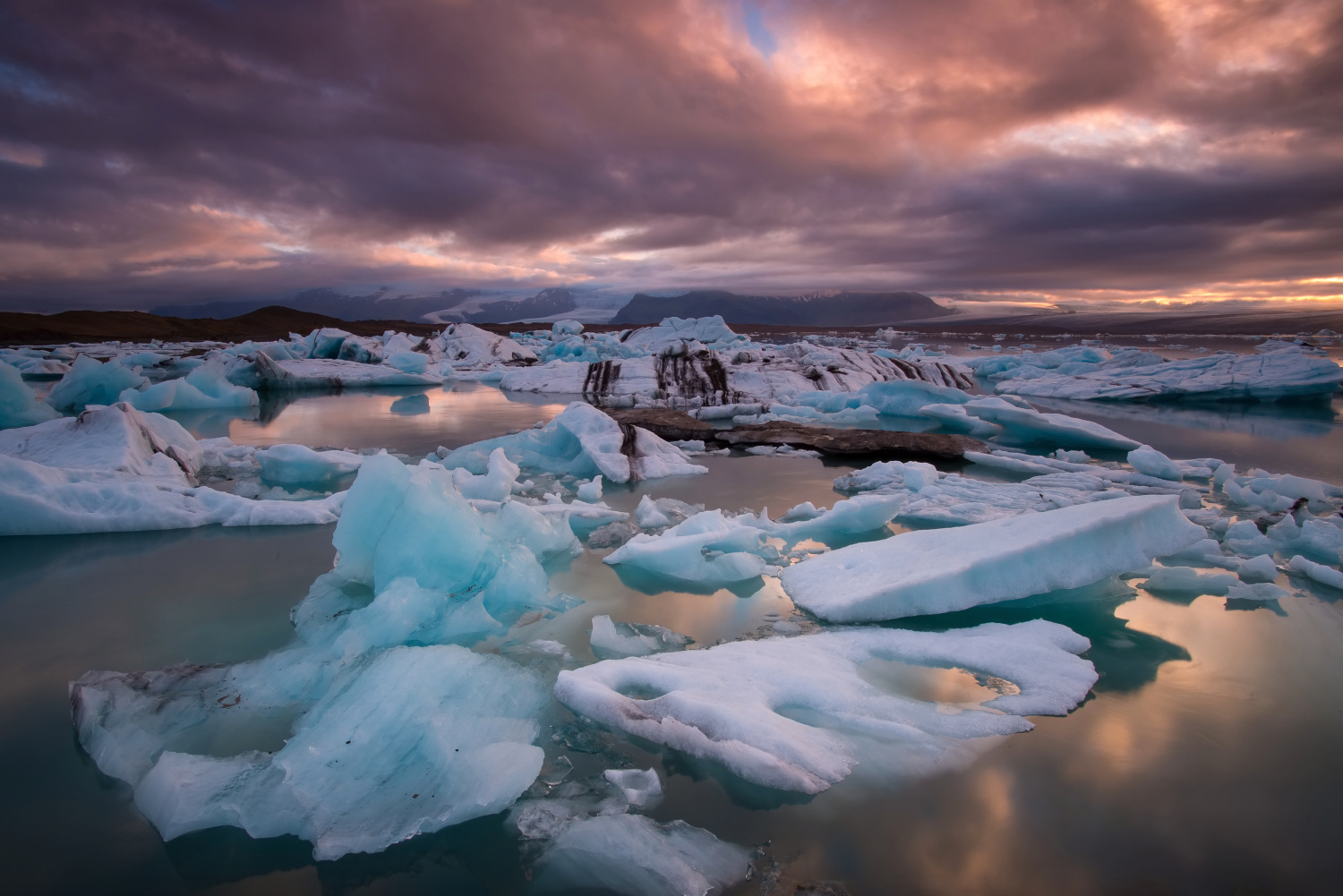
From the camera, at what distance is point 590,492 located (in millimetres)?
4809

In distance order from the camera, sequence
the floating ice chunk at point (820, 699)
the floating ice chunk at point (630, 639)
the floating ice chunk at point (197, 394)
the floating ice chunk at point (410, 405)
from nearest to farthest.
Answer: the floating ice chunk at point (820, 699), the floating ice chunk at point (630, 639), the floating ice chunk at point (197, 394), the floating ice chunk at point (410, 405)

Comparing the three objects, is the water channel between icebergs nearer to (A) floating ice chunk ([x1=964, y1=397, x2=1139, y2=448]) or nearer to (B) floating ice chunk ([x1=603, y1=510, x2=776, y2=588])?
(B) floating ice chunk ([x1=603, y1=510, x2=776, y2=588])

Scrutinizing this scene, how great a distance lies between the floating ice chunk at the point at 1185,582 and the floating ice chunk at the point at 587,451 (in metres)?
3.51

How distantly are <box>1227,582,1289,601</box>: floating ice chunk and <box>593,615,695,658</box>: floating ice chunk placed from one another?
8.82 ft

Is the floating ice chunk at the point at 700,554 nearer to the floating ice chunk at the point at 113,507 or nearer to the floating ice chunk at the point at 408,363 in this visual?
the floating ice chunk at the point at 113,507

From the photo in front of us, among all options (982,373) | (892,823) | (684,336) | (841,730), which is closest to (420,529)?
(841,730)

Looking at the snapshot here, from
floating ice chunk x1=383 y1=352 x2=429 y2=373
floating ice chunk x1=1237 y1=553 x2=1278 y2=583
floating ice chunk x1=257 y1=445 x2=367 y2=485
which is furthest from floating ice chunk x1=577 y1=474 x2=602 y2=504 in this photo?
floating ice chunk x1=383 y1=352 x2=429 y2=373

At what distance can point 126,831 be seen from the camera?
158 centimetres

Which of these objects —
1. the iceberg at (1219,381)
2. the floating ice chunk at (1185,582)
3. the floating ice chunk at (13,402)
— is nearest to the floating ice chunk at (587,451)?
the floating ice chunk at (1185,582)

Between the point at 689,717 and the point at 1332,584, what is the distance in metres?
3.61

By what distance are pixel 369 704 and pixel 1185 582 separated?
3.65 meters

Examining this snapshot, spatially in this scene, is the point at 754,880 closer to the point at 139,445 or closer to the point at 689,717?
the point at 689,717

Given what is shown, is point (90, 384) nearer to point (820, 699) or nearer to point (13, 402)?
point (13, 402)

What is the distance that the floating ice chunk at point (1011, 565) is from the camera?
2.66 meters
